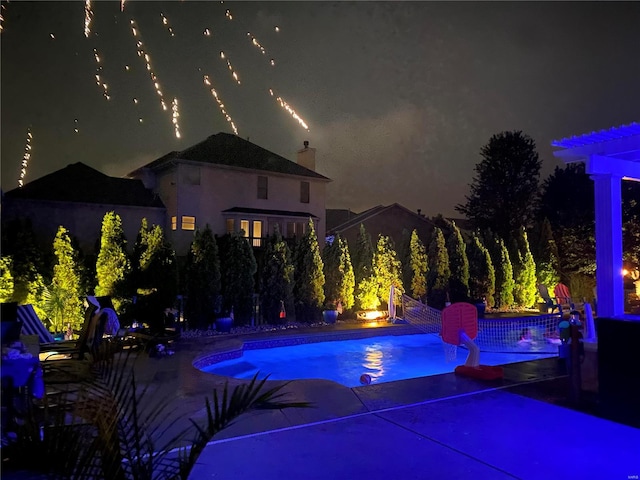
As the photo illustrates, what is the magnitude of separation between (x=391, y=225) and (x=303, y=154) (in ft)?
28.0

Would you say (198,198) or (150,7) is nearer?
(150,7)

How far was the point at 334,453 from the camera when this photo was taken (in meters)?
A: 4.90

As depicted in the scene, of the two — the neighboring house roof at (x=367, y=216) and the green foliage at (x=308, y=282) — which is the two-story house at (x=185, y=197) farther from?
the green foliage at (x=308, y=282)

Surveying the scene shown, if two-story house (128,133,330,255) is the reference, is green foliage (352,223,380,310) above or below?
below

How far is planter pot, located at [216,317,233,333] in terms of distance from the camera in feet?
45.9

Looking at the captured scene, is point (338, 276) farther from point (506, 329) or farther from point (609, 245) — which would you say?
point (609, 245)

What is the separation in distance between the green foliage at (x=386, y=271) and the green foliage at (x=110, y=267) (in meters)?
8.75

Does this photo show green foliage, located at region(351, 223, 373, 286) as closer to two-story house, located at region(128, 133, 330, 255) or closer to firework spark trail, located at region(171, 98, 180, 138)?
two-story house, located at region(128, 133, 330, 255)

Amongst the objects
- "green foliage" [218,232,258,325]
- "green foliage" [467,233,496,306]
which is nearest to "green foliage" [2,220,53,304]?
"green foliage" [218,232,258,325]

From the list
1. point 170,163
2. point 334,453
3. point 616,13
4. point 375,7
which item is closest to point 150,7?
point 375,7

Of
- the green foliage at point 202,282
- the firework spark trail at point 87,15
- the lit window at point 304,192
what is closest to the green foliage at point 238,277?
the green foliage at point 202,282

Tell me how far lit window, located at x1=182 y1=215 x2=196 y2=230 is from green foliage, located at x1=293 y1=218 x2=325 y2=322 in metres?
10.2

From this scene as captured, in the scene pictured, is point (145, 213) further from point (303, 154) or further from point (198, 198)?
point (303, 154)

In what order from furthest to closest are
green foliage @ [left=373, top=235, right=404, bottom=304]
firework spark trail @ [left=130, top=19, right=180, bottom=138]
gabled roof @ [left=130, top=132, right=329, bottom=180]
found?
gabled roof @ [left=130, top=132, right=329, bottom=180], green foliage @ [left=373, top=235, right=404, bottom=304], firework spark trail @ [left=130, top=19, right=180, bottom=138]
